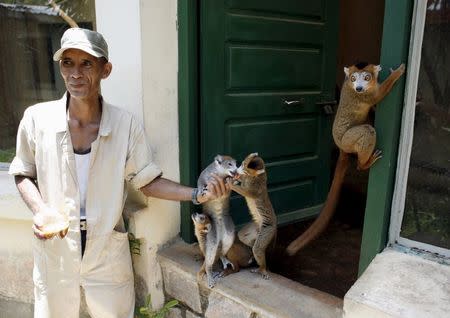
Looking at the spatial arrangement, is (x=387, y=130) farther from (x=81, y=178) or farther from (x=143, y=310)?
(x=143, y=310)

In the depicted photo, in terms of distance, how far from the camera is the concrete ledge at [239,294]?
2232 mm

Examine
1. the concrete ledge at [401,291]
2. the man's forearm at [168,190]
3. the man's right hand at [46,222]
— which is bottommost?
the concrete ledge at [401,291]

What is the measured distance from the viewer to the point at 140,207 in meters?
2.75

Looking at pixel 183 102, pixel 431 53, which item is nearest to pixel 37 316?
pixel 183 102

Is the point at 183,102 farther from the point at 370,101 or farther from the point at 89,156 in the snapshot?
the point at 370,101

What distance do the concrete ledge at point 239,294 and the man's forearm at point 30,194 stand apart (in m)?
1.00

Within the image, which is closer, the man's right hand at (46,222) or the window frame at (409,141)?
the window frame at (409,141)

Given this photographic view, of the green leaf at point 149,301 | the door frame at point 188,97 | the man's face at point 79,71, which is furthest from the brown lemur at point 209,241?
the man's face at point 79,71

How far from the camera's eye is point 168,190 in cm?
233

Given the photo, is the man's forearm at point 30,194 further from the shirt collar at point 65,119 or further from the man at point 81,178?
the shirt collar at point 65,119

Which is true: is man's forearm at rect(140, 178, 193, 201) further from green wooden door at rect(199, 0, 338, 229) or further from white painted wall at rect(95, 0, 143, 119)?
green wooden door at rect(199, 0, 338, 229)

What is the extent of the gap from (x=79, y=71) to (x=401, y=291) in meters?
1.84

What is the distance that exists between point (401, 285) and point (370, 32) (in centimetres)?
492

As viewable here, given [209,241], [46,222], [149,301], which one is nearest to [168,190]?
[209,241]
